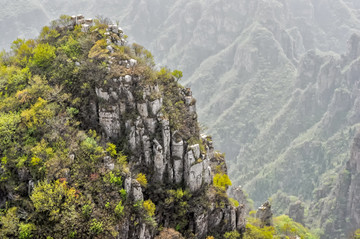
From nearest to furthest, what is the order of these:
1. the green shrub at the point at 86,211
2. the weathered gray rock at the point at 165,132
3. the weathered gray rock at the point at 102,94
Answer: the green shrub at the point at 86,211
the weathered gray rock at the point at 102,94
the weathered gray rock at the point at 165,132

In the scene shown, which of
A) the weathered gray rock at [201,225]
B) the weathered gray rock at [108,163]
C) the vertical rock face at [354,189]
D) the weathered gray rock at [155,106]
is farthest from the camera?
the vertical rock face at [354,189]

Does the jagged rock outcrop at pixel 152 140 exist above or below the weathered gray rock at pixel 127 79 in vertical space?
below

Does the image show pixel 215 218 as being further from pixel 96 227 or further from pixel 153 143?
pixel 96 227

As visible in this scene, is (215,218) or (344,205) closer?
(215,218)

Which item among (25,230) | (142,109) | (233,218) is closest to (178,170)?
(142,109)

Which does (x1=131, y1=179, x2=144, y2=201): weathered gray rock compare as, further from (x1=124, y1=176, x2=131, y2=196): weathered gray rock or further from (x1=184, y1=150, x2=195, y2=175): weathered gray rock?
(x1=184, y1=150, x2=195, y2=175): weathered gray rock

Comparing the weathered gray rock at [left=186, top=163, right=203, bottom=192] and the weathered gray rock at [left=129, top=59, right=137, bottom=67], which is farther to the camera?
the weathered gray rock at [left=129, top=59, right=137, bottom=67]

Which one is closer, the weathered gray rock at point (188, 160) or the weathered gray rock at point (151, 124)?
the weathered gray rock at point (151, 124)

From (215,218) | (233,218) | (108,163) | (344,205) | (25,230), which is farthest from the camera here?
(344,205)

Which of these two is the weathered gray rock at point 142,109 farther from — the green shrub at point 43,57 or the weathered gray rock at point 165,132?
the green shrub at point 43,57

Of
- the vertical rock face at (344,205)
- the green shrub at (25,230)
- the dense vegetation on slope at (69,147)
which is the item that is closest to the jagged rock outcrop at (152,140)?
the dense vegetation on slope at (69,147)

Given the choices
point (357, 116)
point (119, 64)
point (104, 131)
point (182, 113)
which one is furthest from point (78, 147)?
point (357, 116)

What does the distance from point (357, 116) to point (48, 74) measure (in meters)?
190

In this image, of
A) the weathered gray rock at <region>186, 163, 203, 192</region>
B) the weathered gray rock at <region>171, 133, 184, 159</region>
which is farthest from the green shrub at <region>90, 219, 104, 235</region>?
the weathered gray rock at <region>186, 163, 203, 192</region>
